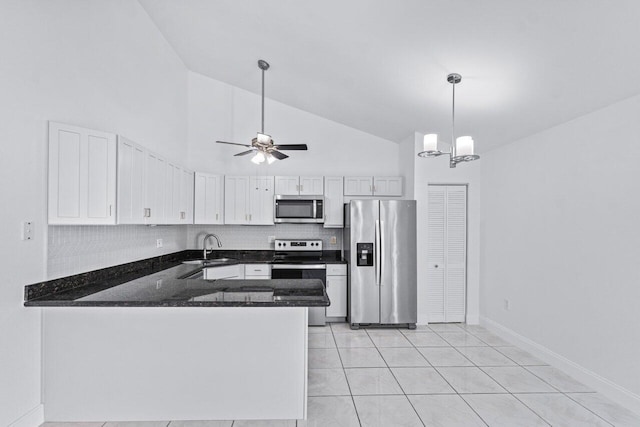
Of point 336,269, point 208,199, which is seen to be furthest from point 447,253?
point 208,199

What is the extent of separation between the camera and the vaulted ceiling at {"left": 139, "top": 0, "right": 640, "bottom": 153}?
6.89 feet

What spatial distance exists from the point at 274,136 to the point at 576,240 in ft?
13.6

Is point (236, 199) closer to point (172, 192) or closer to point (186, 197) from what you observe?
point (186, 197)

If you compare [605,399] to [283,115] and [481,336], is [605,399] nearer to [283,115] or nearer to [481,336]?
[481,336]

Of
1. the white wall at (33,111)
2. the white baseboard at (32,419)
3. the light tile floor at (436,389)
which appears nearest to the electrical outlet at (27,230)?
the white wall at (33,111)

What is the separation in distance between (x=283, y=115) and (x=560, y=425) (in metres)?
4.88

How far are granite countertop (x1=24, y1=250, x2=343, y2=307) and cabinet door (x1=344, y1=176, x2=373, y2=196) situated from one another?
2424 mm

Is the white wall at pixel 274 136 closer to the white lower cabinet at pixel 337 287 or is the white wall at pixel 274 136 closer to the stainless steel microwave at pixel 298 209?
the stainless steel microwave at pixel 298 209

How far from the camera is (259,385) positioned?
230 centimetres

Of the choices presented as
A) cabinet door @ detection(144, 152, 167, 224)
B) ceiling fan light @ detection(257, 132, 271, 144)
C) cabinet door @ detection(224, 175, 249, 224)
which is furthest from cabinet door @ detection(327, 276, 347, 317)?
cabinet door @ detection(144, 152, 167, 224)

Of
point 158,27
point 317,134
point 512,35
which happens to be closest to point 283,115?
point 317,134

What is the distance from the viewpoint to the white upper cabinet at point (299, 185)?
487cm

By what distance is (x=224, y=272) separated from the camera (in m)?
4.33

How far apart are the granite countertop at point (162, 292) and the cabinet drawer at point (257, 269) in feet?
4.76
